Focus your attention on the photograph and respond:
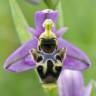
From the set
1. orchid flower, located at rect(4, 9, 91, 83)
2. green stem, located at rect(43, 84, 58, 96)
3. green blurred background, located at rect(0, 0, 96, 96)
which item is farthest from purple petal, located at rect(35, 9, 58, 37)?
green blurred background, located at rect(0, 0, 96, 96)

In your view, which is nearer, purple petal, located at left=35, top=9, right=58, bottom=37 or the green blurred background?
purple petal, located at left=35, top=9, right=58, bottom=37

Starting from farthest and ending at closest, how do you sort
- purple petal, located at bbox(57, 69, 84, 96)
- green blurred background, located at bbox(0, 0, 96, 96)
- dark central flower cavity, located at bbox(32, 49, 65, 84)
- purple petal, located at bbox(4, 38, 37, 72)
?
green blurred background, located at bbox(0, 0, 96, 96), purple petal, located at bbox(57, 69, 84, 96), purple petal, located at bbox(4, 38, 37, 72), dark central flower cavity, located at bbox(32, 49, 65, 84)

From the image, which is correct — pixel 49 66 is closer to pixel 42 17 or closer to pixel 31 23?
pixel 42 17

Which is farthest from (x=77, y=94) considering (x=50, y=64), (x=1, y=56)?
(x=1, y=56)

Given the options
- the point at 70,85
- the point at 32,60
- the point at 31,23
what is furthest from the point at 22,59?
the point at 31,23

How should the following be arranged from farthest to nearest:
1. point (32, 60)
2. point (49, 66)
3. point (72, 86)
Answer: point (72, 86) < point (32, 60) < point (49, 66)

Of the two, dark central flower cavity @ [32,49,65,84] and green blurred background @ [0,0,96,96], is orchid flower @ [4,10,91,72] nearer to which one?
dark central flower cavity @ [32,49,65,84]

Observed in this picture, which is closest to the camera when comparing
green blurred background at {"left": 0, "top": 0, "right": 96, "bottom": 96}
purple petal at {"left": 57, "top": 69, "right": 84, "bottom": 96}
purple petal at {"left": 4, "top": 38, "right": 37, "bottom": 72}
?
purple petal at {"left": 4, "top": 38, "right": 37, "bottom": 72}
